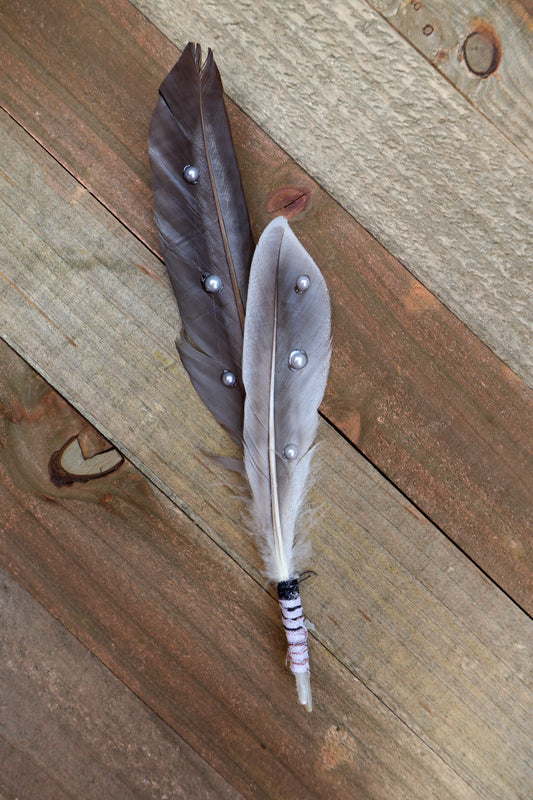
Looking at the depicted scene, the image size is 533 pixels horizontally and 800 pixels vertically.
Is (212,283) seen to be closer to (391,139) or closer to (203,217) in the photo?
(203,217)

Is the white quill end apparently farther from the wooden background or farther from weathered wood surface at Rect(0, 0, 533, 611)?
weathered wood surface at Rect(0, 0, 533, 611)

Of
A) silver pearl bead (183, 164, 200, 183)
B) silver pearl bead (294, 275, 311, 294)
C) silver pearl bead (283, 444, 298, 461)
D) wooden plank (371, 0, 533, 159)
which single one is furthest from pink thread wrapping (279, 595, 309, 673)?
wooden plank (371, 0, 533, 159)

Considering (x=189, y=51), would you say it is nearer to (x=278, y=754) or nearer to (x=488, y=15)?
(x=488, y=15)

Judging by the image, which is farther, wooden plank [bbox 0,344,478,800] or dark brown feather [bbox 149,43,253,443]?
wooden plank [bbox 0,344,478,800]

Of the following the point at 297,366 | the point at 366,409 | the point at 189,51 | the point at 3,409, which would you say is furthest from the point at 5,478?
the point at 189,51

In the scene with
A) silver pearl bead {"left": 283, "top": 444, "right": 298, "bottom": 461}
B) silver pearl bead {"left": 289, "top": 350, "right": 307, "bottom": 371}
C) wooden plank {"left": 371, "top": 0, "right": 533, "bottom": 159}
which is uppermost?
wooden plank {"left": 371, "top": 0, "right": 533, "bottom": 159}

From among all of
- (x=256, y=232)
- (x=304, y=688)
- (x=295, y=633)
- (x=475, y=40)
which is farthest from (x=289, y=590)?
(x=475, y=40)

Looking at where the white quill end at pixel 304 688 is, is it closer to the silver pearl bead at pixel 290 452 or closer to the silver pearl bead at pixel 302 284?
the silver pearl bead at pixel 290 452
